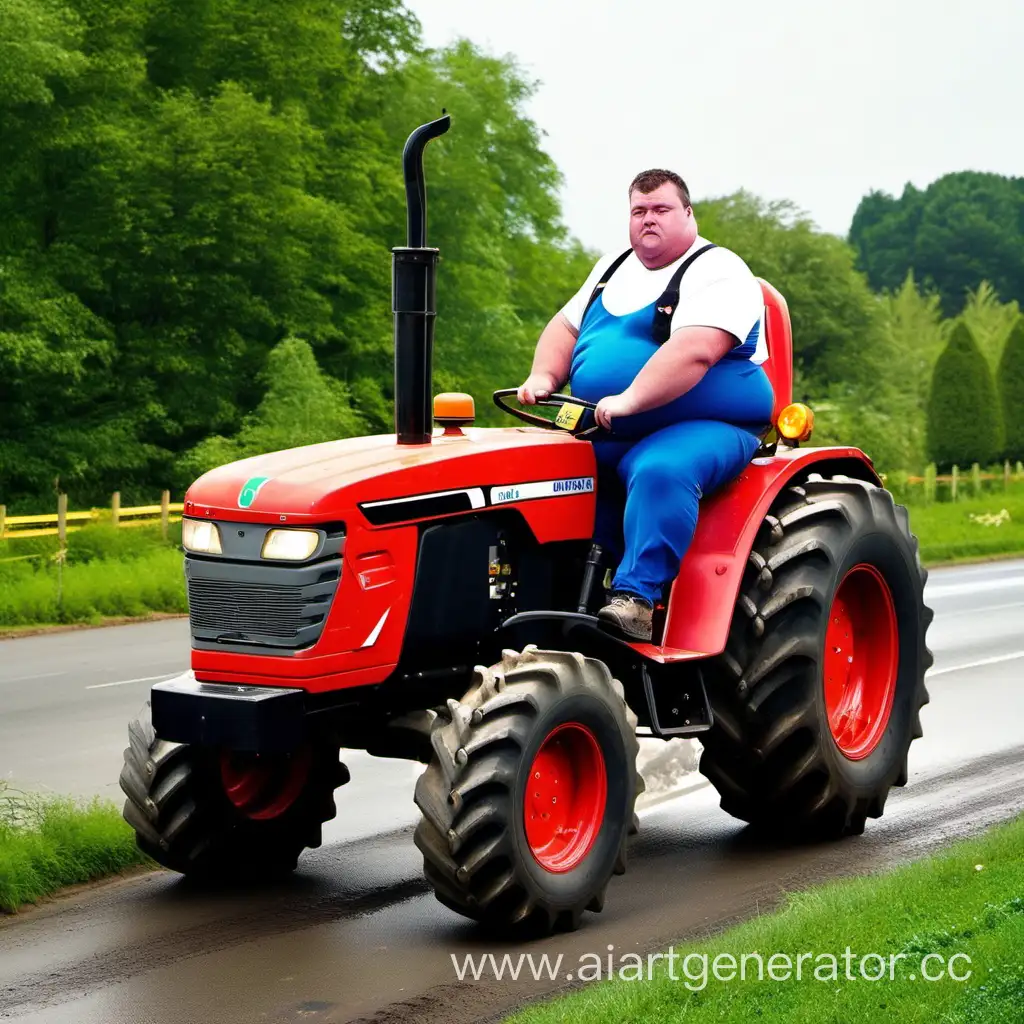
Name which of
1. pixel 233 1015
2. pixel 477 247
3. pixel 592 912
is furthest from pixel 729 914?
pixel 477 247

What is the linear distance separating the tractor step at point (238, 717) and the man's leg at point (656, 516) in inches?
49.3

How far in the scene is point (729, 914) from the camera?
22.3 feet

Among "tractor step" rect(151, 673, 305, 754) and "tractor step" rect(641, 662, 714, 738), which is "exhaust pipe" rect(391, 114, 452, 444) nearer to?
"tractor step" rect(151, 673, 305, 754)

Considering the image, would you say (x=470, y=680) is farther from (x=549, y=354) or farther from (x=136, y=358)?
(x=136, y=358)

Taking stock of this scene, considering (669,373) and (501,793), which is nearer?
(501,793)

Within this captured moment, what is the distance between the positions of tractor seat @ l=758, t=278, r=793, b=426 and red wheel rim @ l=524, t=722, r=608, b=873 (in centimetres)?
209

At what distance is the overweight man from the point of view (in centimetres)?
696

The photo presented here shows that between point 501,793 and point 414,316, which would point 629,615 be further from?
point 414,316

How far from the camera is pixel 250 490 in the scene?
21.3 feet

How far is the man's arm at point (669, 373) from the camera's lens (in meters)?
6.96

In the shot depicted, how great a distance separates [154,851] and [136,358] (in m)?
27.1

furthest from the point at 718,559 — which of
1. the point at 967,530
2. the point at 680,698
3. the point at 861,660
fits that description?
the point at 967,530

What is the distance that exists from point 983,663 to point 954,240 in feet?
347

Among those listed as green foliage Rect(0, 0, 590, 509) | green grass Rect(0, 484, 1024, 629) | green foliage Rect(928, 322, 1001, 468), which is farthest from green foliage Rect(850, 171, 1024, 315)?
green grass Rect(0, 484, 1024, 629)
